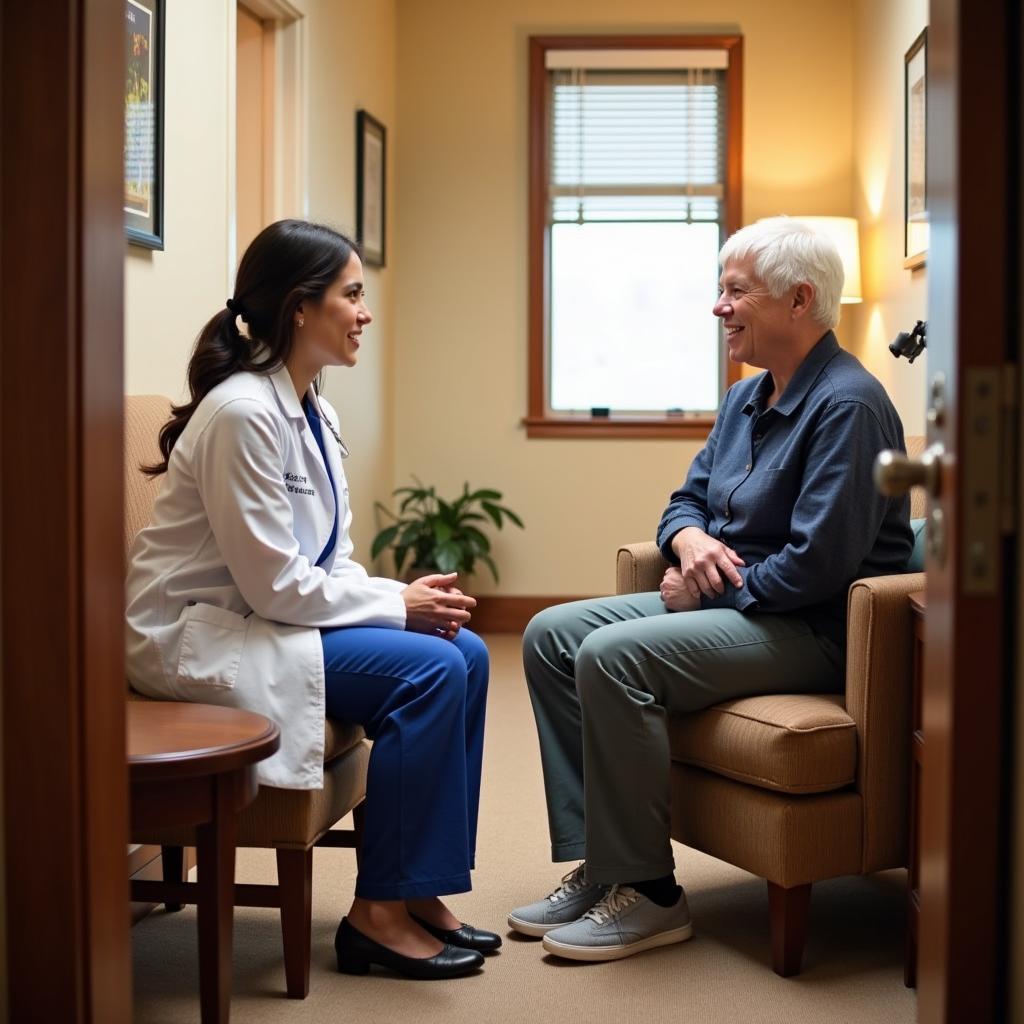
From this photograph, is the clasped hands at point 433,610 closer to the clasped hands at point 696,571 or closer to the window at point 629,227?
the clasped hands at point 696,571

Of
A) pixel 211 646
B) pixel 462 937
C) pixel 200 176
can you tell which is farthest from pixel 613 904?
pixel 200 176

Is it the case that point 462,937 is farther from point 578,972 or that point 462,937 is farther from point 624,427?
point 624,427

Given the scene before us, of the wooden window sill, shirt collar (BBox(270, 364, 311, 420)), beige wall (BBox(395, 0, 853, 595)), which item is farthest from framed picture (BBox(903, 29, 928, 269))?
shirt collar (BBox(270, 364, 311, 420))

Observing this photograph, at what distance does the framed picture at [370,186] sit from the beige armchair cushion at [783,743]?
3.10m

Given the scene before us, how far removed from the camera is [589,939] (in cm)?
221

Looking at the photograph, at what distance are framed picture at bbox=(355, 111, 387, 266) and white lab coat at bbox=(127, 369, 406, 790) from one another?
2.92m

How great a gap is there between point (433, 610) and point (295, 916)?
529mm

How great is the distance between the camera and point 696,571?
2.37 metres

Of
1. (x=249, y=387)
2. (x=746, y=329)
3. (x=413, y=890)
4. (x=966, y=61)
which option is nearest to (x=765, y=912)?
(x=413, y=890)

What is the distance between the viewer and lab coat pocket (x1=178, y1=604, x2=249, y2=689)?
2018mm

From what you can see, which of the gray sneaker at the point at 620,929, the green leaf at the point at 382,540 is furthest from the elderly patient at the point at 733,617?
the green leaf at the point at 382,540

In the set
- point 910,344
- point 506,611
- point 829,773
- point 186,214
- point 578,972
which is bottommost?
point 578,972

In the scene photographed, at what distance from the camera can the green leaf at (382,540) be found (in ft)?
17.4

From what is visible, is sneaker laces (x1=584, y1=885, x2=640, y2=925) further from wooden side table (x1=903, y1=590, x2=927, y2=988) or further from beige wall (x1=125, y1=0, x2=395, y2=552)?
beige wall (x1=125, y1=0, x2=395, y2=552)
